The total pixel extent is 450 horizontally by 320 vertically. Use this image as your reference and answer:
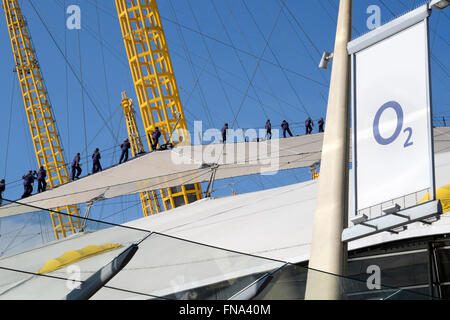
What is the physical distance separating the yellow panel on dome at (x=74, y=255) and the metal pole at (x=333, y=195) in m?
1.55

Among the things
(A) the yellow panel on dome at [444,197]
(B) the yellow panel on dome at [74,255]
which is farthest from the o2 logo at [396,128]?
(A) the yellow panel on dome at [444,197]

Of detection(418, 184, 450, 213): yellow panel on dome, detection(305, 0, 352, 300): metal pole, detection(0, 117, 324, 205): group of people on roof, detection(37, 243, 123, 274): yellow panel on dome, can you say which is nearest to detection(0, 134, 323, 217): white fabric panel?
detection(0, 117, 324, 205): group of people on roof

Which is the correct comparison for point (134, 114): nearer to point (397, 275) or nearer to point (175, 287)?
point (397, 275)

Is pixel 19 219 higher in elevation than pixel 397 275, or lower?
higher

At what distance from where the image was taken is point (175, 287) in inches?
200

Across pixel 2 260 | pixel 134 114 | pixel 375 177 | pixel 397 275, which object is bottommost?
pixel 397 275

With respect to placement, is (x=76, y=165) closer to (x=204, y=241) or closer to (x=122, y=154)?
(x=122, y=154)

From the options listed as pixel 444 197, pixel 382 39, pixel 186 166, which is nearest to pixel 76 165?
pixel 186 166

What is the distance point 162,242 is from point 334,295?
136 cm

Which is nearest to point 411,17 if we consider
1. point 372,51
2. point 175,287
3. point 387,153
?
point 372,51

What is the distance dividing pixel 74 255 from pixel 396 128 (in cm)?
330

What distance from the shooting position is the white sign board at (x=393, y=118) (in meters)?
6.49

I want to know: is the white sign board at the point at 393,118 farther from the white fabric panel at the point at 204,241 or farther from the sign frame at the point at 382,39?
the white fabric panel at the point at 204,241

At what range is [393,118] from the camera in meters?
6.66
